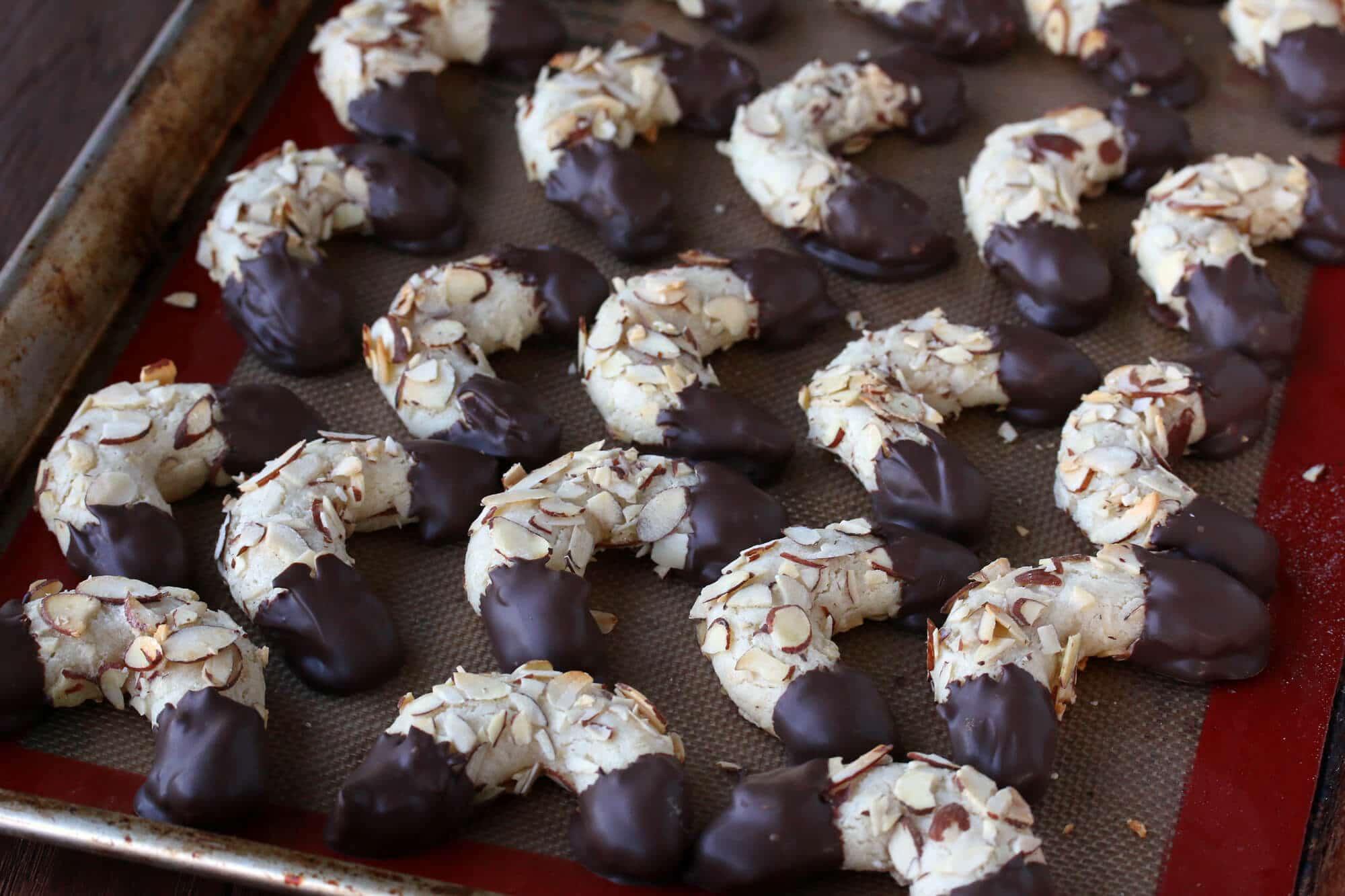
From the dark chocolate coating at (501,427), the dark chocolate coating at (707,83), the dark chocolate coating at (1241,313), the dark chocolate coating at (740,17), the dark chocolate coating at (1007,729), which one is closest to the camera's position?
the dark chocolate coating at (1007,729)

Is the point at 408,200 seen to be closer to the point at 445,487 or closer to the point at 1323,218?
the point at 445,487

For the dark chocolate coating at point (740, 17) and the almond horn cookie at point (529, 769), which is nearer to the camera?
the almond horn cookie at point (529, 769)

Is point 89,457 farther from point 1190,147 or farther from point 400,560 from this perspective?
point 1190,147

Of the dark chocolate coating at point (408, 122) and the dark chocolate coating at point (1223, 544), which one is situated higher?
the dark chocolate coating at point (408, 122)

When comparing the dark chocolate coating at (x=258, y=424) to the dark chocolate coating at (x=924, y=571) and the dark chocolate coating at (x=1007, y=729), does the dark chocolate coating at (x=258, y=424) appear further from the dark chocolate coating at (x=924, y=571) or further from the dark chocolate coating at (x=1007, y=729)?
the dark chocolate coating at (x=1007, y=729)

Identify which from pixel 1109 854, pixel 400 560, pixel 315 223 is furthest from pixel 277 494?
pixel 1109 854

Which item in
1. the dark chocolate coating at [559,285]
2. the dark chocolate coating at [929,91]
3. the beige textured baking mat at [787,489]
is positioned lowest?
the beige textured baking mat at [787,489]

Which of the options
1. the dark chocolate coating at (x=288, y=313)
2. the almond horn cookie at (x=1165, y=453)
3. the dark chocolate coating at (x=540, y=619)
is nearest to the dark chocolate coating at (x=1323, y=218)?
the almond horn cookie at (x=1165, y=453)
